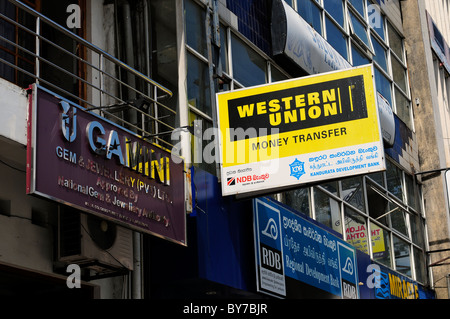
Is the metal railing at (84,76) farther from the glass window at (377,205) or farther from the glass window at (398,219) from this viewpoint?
the glass window at (398,219)

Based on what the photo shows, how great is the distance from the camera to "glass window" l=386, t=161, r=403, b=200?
21.1m

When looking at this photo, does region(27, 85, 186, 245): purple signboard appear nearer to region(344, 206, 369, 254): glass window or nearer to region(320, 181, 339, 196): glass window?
region(320, 181, 339, 196): glass window

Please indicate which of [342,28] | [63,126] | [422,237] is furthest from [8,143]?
[422,237]

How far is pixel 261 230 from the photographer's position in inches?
517

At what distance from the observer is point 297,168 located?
474 inches

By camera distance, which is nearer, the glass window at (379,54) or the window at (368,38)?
the window at (368,38)

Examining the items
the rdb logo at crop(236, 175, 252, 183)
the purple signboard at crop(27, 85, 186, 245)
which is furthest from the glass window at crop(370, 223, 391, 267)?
the purple signboard at crop(27, 85, 186, 245)

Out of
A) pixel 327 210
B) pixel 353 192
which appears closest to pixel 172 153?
pixel 327 210

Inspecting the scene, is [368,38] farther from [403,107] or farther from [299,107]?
[299,107]

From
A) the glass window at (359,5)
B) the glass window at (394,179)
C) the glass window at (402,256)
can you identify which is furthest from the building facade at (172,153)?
the glass window at (359,5)

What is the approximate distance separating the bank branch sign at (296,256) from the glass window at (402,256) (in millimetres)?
4362

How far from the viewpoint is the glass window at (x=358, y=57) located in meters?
20.5

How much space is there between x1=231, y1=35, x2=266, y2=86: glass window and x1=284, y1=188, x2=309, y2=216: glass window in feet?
7.06

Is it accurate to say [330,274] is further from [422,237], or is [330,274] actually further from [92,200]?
[422,237]
